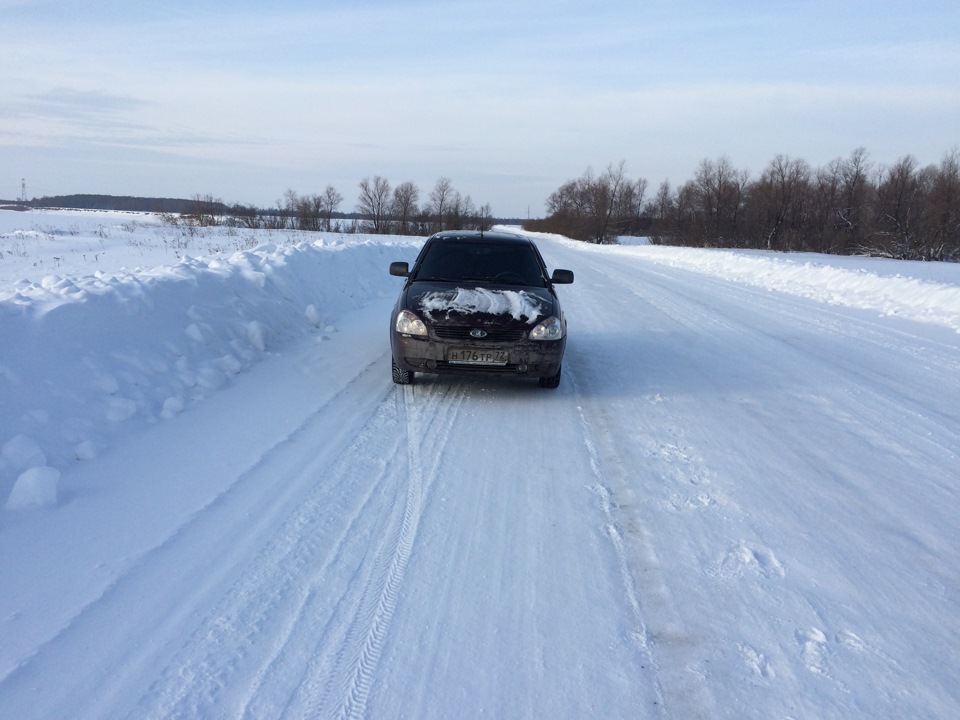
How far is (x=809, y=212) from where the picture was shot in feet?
231

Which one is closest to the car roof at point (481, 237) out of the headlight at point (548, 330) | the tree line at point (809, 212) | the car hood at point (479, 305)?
the car hood at point (479, 305)

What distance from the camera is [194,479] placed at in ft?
15.3

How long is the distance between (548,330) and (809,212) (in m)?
73.4

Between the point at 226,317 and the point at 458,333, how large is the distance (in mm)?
→ 3385

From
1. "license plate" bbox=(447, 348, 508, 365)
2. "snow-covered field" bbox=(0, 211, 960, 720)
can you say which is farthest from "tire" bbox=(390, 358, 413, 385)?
"license plate" bbox=(447, 348, 508, 365)

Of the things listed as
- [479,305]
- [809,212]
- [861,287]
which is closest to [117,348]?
[479,305]

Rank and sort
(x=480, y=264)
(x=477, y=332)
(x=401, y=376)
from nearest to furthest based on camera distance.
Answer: (x=477, y=332), (x=401, y=376), (x=480, y=264)

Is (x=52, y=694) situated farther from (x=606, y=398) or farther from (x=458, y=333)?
(x=606, y=398)

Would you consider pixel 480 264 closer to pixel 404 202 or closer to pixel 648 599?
pixel 648 599

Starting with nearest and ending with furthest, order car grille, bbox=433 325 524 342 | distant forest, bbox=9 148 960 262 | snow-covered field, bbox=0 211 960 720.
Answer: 1. snow-covered field, bbox=0 211 960 720
2. car grille, bbox=433 325 524 342
3. distant forest, bbox=9 148 960 262

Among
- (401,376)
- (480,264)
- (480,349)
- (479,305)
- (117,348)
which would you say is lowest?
(401,376)

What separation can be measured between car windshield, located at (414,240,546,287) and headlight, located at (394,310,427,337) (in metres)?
0.97

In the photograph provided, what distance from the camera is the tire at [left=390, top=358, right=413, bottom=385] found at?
7.28m

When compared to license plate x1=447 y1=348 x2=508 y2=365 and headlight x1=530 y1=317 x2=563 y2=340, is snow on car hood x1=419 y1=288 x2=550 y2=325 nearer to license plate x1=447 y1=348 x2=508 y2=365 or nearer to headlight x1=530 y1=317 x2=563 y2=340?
headlight x1=530 y1=317 x2=563 y2=340
